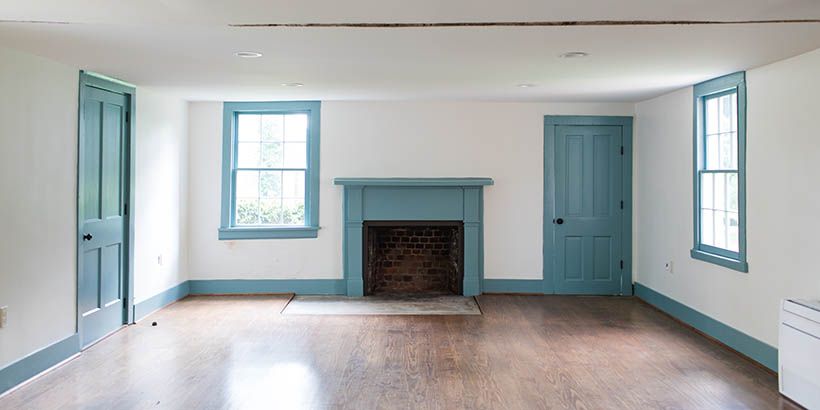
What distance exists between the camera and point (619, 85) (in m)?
5.23

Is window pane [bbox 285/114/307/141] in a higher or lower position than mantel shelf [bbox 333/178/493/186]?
higher

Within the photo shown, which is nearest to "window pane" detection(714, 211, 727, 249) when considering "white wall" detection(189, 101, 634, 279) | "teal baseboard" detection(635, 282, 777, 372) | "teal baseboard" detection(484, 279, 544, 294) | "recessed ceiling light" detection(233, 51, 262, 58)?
"teal baseboard" detection(635, 282, 777, 372)

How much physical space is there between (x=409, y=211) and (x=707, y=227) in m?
3.02

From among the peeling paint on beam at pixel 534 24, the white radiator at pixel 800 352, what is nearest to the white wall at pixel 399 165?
the white radiator at pixel 800 352

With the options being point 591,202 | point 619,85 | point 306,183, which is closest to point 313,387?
point 306,183

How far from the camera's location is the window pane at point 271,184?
6.58 m

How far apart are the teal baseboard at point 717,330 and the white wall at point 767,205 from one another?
58mm

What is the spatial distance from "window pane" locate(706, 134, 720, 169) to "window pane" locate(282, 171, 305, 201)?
4177 mm

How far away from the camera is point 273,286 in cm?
657

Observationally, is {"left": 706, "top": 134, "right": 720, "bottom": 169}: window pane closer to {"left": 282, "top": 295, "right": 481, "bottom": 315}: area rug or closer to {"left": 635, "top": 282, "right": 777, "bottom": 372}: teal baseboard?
{"left": 635, "top": 282, "right": 777, "bottom": 372}: teal baseboard

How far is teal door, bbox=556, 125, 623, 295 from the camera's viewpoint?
6547mm

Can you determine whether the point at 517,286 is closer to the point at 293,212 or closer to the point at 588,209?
the point at 588,209

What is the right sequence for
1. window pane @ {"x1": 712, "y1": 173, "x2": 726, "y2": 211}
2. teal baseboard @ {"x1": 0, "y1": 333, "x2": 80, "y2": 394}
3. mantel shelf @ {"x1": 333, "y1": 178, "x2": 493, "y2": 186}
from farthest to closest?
1. mantel shelf @ {"x1": 333, "y1": 178, "x2": 493, "y2": 186}
2. window pane @ {"x1": 712, "y1": 173, "x2": 726, "y2": 211}
3. teal baseboard @ {"x1": 0, "y1": 333, "x2": 80, "y2": 394}

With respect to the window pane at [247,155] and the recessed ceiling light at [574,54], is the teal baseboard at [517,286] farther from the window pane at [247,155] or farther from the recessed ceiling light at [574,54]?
the recessed ceiling light at [574,54]
